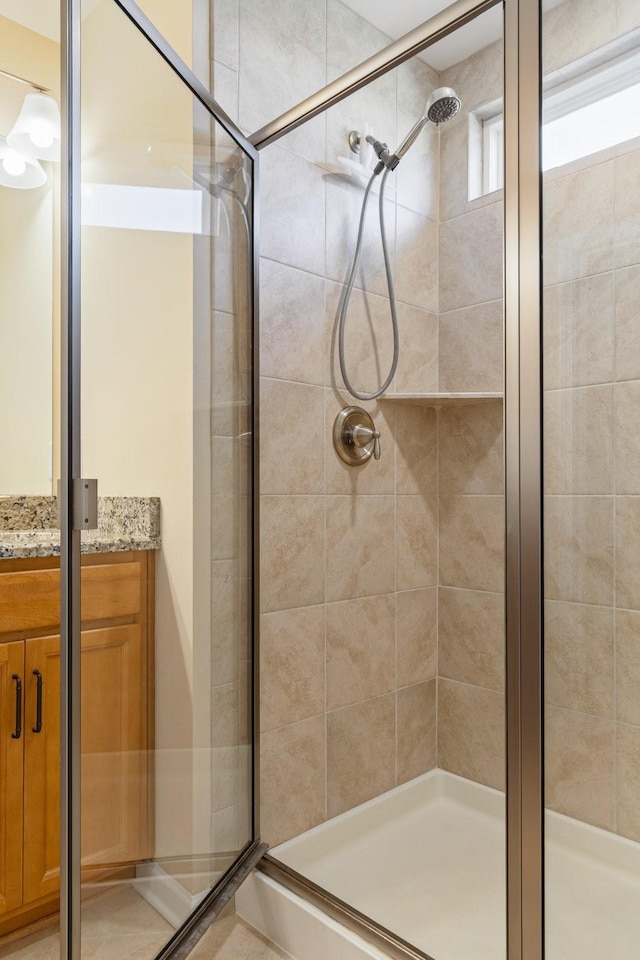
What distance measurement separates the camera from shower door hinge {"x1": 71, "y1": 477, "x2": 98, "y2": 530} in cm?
93

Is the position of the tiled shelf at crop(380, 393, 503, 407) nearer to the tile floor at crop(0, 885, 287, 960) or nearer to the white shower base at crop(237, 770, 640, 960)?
the white shower base at crop(237, 770, 640, 960)

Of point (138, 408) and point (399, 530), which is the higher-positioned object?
point (138, 408)

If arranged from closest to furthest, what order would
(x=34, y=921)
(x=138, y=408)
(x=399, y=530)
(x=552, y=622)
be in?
(x=552, y=622), (x=138, y=408), (x=34, y=921), (x=399, y=530)

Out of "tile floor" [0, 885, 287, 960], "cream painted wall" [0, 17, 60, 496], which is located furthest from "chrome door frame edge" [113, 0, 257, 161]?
"tile floor" [0, 885, 287, 960]

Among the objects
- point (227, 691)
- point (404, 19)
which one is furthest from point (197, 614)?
point (404, 19)

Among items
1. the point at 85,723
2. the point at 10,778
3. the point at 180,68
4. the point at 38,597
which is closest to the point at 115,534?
the point at 85,723

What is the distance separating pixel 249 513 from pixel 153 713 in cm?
52

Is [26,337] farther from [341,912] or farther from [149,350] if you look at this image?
[341,912]

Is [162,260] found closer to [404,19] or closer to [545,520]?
[545,520]

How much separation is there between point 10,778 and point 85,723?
0.60 m

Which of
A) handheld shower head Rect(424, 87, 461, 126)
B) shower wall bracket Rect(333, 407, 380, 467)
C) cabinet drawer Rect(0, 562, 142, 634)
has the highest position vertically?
handheld shower head Rect(424, 87, 461, 126)

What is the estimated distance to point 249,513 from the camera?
1.51 metres

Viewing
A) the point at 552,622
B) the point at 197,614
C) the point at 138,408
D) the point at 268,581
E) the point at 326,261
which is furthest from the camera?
the point at 326,261

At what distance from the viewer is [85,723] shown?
0.96 m
